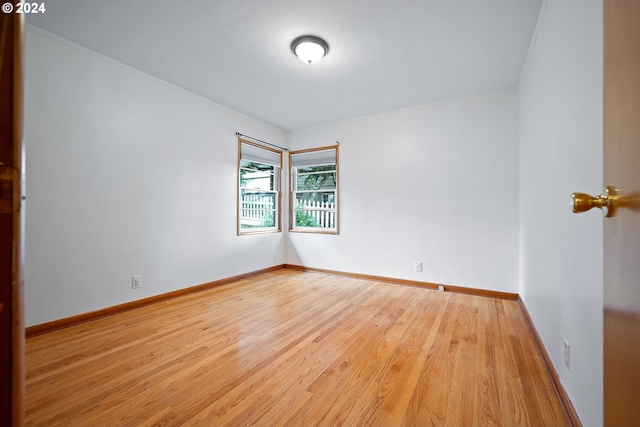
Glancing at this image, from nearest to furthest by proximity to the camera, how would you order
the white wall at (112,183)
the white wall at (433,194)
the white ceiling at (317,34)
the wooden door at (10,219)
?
the wooden door at (10,219) < the white ceiling at (317,34) < the white wall at (112,183) < the white wall at (433,194)

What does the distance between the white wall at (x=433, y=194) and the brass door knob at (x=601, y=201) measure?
2.92 meters

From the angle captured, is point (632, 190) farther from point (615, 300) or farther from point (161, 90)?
point (161, 90)

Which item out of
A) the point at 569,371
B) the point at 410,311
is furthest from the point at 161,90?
the point at 569,371

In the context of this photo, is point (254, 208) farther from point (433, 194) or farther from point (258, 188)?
point (433, 194)

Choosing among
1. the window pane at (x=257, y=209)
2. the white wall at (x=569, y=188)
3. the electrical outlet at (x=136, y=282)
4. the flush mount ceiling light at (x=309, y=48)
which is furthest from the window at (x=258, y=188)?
the white wall at (x=569, y=188)

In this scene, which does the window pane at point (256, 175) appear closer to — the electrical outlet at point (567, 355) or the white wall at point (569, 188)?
the white wall at point (569, 188)

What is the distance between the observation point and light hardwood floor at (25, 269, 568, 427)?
1.29m

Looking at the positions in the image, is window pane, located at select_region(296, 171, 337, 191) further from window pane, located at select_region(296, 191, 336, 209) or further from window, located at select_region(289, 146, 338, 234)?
window pane, located at select_region(296, 191, 336, 209)

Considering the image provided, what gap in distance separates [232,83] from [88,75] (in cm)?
130

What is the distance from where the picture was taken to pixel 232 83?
3004 millimetres

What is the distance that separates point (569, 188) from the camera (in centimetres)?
133

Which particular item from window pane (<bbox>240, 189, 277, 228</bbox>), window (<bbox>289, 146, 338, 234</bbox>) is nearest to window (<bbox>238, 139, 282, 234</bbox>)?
window pane (<bbox>240, 189, 277, 228</bbox>)

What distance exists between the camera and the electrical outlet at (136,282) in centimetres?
272

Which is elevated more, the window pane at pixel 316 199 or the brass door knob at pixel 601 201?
the window pane at pixel 316 199
